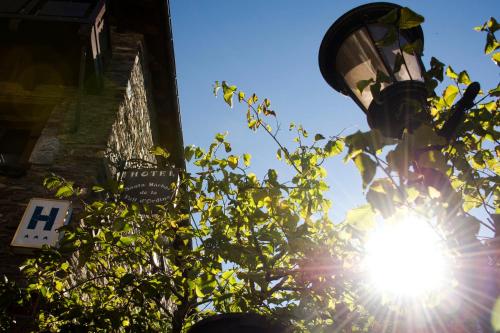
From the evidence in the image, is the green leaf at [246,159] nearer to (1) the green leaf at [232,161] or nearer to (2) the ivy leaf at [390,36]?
(1) the green leaf at [232,161]

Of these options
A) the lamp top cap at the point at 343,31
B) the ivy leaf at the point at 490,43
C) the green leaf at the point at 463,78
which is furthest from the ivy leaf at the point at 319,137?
the ivy leaf at the point at 490,43

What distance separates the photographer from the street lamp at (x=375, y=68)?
156cm

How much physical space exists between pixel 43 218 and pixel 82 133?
70.3 inches

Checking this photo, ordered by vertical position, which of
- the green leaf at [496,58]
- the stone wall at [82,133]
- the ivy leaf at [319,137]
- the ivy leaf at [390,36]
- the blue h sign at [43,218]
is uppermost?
the stone wall at [82,133]

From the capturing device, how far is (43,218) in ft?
14.0

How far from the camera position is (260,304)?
273 cm

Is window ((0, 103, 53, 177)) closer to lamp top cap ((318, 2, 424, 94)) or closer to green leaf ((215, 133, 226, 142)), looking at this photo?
green leaf ((215, 133, 226, 142))

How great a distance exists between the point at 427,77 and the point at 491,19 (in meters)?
0.52

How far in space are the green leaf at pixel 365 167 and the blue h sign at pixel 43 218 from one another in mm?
4126

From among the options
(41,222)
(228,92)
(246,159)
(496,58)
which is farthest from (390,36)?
(41,222)

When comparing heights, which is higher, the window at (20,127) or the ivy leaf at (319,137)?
the window at (20,127)

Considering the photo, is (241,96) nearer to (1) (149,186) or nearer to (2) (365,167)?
(1) (149,186)

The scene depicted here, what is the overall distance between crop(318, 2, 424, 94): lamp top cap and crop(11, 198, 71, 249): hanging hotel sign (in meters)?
3.49

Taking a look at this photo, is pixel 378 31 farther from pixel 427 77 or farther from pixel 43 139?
pixel 43 139
